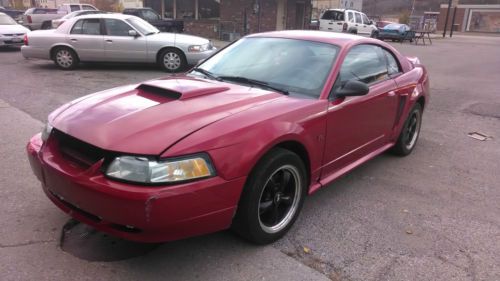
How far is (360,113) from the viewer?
12.5 ft

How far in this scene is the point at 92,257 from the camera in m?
2.84

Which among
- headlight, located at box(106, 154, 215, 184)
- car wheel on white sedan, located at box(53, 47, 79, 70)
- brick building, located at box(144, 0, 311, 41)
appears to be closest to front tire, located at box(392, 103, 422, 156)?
headlight, located at box(106, 154, 215, 184)

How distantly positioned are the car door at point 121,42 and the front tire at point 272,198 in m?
8.67

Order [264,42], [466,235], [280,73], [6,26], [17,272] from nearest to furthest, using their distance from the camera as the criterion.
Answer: [17,272], [466,235], [280,73], [264,42], [6,26]

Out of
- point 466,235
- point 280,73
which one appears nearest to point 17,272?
point 280,73

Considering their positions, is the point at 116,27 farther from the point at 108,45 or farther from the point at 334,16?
the point at 334,16

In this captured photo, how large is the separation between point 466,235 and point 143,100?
2.82 metres

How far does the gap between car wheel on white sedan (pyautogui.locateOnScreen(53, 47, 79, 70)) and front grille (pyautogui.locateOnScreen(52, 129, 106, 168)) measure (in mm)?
8969

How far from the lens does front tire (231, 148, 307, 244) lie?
278 cm

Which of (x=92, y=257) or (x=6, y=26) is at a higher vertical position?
(x=6, y=26)

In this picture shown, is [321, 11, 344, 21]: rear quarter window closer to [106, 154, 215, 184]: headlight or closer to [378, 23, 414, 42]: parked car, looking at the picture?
[378, 23, 414, 42]: parked car

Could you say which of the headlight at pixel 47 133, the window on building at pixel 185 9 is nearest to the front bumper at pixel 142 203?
the headlight at pixel 47 133

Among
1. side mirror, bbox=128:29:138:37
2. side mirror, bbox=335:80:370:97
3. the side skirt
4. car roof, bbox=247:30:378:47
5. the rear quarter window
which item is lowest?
the side skirt

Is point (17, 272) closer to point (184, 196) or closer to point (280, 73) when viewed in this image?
point (184, 196)
